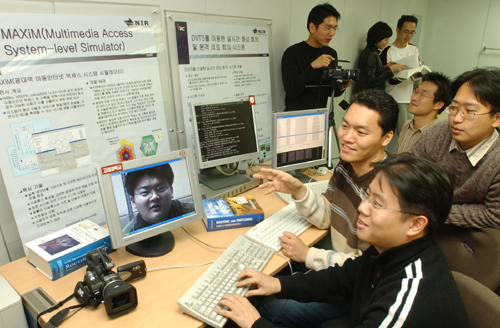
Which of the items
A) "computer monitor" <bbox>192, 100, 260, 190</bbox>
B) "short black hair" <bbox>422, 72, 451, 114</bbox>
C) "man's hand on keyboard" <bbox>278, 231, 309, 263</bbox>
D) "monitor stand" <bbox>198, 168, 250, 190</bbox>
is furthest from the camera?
"short black hair" <bbox>422, 72, 451, 114</bbox>

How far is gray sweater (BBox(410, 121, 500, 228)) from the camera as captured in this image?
53.8 inches

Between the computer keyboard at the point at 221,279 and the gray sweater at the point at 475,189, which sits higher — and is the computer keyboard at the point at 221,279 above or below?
below

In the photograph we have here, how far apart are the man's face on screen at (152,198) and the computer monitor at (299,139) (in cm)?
81

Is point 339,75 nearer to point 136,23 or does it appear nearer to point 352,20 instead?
point 136,23

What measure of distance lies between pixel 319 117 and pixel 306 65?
706 mm

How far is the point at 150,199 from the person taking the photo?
125 centimetres

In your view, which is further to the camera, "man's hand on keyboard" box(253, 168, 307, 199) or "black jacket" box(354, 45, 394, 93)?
"black jacket" box(354, 45, 394, 93)

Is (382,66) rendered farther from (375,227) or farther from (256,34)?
(375,227)

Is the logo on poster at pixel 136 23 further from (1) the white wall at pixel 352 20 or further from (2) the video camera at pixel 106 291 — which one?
(2) the video camera at pixel 106 291

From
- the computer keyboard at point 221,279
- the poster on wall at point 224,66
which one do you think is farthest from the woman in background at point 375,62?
the computer keyboard at point 221,279

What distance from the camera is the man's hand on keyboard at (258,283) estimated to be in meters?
1.11

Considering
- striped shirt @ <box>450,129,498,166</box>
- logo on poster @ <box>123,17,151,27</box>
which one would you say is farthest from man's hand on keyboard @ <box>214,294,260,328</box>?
logo on poster @ <box>123,17,151,27</box>

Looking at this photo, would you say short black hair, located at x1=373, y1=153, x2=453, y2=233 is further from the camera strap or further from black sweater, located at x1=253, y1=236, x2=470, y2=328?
the camera strap

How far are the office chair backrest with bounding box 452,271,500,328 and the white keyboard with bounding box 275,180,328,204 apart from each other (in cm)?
97
